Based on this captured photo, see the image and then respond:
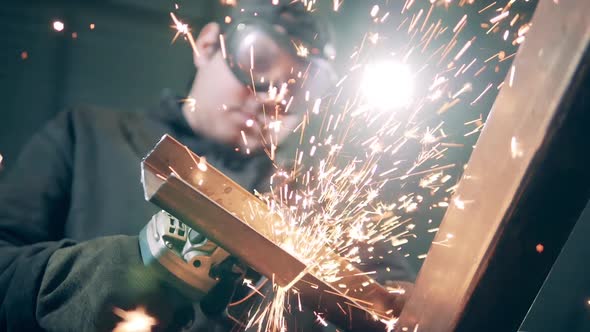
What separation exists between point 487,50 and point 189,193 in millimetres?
1466

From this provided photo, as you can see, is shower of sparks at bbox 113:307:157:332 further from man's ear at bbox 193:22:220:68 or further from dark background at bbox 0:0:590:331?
dark background at bbox 0:0:590:331

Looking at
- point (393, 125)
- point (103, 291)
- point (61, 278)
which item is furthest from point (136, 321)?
point (393, 125)

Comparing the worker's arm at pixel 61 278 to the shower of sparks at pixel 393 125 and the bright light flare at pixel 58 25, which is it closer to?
the shower of sparks at pixel 393 125

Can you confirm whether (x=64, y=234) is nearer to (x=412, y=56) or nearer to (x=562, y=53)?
(x=562, y=53)

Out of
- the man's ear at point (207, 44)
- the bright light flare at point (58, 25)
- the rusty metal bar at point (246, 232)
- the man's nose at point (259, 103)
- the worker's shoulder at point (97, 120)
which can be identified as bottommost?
the worker's shoulder at point (97, 120)

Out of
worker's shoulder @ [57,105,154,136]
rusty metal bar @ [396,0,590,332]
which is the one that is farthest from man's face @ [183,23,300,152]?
rusty metal bar @ [396,0,590,332]

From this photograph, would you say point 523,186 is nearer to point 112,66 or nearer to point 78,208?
point 78,208

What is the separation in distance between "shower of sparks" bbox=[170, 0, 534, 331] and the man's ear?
328mm

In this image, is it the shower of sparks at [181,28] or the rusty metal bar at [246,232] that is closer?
the rusty metal bar at [246,232]

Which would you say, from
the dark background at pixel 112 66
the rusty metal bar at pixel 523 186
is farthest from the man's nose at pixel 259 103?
the rusty metal bar at pixel 523 186

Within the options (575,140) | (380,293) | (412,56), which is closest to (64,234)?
(380,293)

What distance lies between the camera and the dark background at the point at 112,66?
1730 mm

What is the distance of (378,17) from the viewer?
1.69m

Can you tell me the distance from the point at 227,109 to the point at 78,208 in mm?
631
